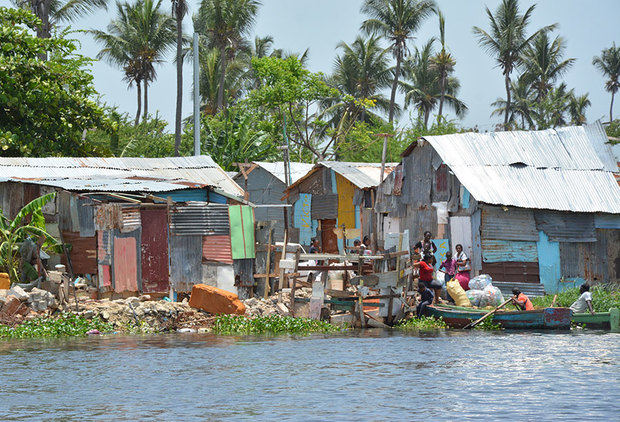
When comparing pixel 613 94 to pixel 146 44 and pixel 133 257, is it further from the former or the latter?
pixel 133 257

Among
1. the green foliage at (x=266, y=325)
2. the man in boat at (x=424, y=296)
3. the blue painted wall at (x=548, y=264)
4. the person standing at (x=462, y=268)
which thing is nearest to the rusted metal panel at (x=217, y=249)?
the green foliage at (x=266, y=325)

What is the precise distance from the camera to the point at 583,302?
20.4m

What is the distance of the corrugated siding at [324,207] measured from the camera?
3328cm

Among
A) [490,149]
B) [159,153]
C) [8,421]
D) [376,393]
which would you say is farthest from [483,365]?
[159,153]

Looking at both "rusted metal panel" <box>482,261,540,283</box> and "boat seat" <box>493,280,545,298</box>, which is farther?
"rusted metal panel" <box>482,261,540,283</box>

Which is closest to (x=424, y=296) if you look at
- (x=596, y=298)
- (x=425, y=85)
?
(x=596, y=298)

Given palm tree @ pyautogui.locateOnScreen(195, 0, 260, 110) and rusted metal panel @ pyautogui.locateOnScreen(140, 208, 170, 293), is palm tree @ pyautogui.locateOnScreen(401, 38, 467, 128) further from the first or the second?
rusted metal panel @ pyautogui.locateOnScreen(140, 208, 170, 293)

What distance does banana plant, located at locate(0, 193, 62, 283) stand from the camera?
2008 cm

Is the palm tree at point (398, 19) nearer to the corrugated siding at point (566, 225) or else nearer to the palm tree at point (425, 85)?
the palm tree at point (425, 85)

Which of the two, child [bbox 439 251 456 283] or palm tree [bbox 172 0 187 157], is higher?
palm tree [bbox 172 0 187 157]

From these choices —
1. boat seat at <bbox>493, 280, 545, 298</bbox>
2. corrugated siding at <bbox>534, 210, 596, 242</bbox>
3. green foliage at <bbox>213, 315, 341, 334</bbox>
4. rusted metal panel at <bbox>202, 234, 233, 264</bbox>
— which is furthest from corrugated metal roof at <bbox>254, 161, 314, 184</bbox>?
green foliage at <bbox>213, 315, 341, 334</bbox>

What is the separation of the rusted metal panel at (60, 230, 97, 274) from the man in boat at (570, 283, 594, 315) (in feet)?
37.9

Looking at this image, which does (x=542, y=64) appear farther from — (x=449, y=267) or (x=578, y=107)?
(x=449, y=267)

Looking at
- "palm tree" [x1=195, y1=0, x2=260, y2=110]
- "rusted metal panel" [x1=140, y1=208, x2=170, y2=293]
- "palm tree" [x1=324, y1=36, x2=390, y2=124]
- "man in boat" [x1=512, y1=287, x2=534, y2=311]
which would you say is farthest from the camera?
"palm tree" [x1=324, y1=36, x2=390, y2=124]
